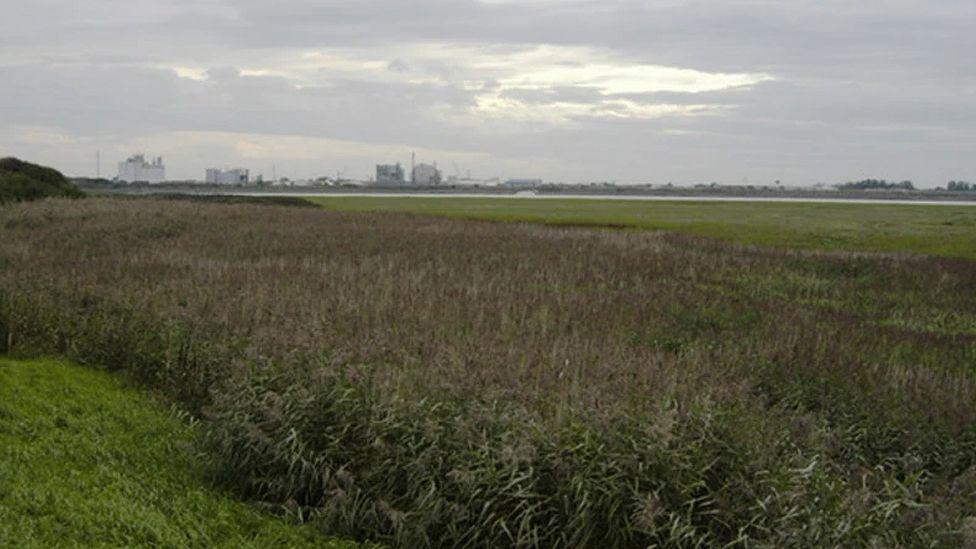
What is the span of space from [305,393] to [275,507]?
1236 millimetres

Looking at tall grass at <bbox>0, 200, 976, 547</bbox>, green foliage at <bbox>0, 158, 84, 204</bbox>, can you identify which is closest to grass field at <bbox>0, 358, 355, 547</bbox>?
tall grass at <bbox>0, 200, 976, 547</bbox>

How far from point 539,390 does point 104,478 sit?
4381 millimetres

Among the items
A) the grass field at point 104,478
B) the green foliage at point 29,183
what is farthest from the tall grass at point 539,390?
the green foliage at point 29,183

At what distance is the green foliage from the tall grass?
90.2 feet

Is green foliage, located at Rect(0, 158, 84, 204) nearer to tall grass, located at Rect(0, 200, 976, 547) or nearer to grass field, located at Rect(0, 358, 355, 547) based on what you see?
tall grass, located at Rect(0, 200, 976, 547)

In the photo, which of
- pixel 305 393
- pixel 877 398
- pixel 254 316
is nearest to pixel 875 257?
pixel 877 398

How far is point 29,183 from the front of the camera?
166 ft

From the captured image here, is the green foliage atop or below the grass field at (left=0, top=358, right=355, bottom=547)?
atop

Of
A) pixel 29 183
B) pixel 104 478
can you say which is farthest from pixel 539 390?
pixel 29 183

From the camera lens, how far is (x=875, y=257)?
31.2m

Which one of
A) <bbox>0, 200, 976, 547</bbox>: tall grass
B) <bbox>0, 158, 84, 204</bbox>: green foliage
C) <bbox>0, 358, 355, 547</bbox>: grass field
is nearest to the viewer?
<bbox>0, 358, 355, 547</bbox>: grass field

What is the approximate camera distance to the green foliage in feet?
158

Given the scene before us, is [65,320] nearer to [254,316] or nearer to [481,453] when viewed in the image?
[254,316]

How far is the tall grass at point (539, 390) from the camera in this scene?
327 inches
